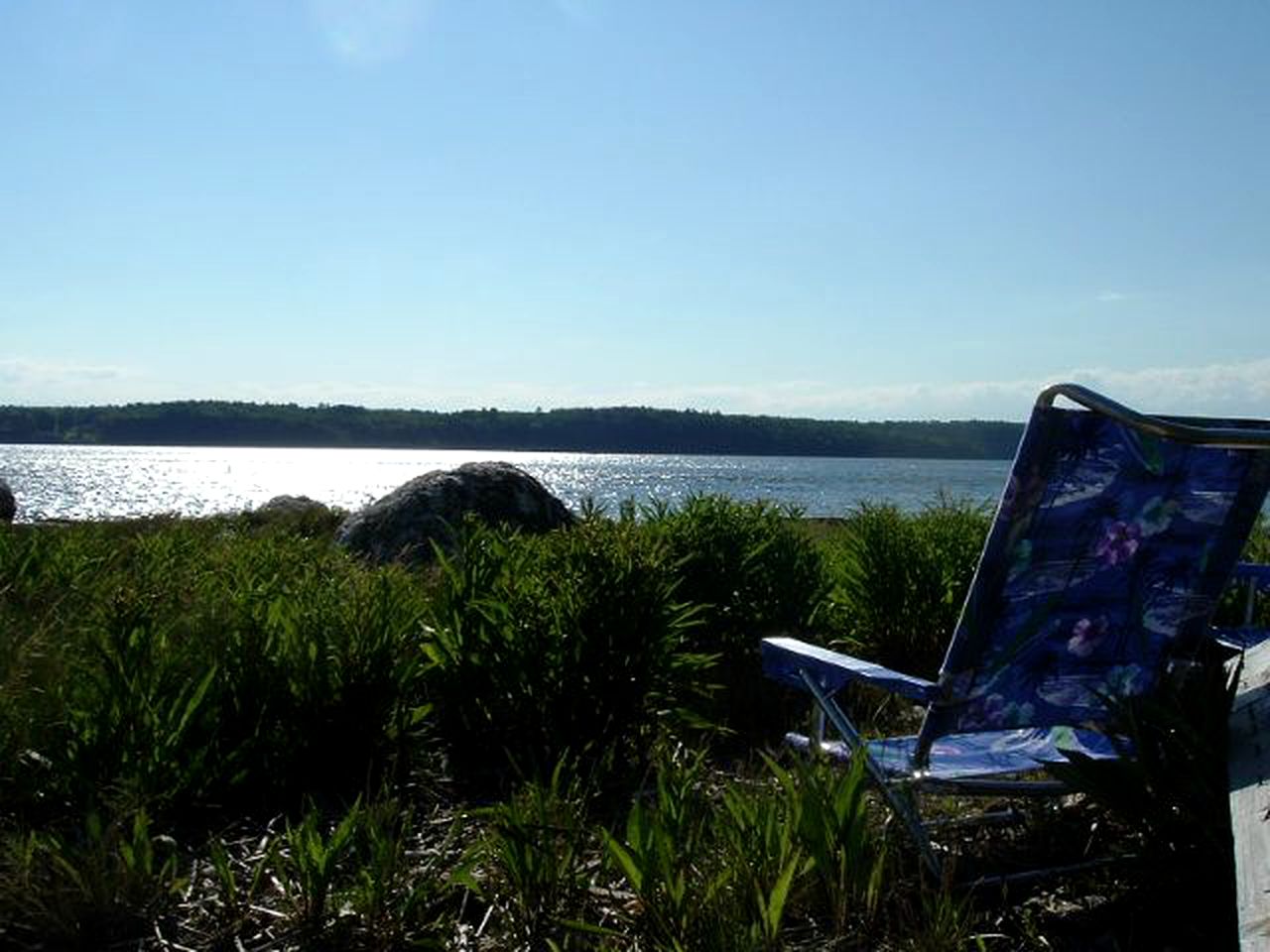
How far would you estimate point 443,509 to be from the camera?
9.77 metres

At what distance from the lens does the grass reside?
262cm

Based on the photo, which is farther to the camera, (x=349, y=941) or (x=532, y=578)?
(x=532, y=578)

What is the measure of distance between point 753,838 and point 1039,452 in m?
1.05

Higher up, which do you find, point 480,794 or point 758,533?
point 758,533

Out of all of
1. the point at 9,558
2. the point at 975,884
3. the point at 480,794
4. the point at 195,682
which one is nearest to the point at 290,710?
the point at 195,682

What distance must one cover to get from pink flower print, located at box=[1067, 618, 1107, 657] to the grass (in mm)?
365

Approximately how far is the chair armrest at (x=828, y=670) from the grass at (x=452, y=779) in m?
0.24

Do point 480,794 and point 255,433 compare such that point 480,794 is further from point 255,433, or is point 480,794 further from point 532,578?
point 255,433

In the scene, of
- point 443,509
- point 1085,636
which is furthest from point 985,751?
point 443,509

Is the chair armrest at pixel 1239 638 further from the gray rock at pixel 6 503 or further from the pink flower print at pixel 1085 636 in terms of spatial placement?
the gray rock at pixel 6 503

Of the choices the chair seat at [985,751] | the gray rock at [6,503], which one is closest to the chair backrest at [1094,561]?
the chair seat at [985,751]

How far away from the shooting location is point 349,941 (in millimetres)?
2662

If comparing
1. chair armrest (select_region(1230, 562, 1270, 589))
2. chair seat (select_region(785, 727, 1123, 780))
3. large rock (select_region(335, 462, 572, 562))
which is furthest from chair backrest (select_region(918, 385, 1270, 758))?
large rock (select_region(335, 462, 572, 562))

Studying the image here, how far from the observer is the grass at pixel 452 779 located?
8.60 feet
